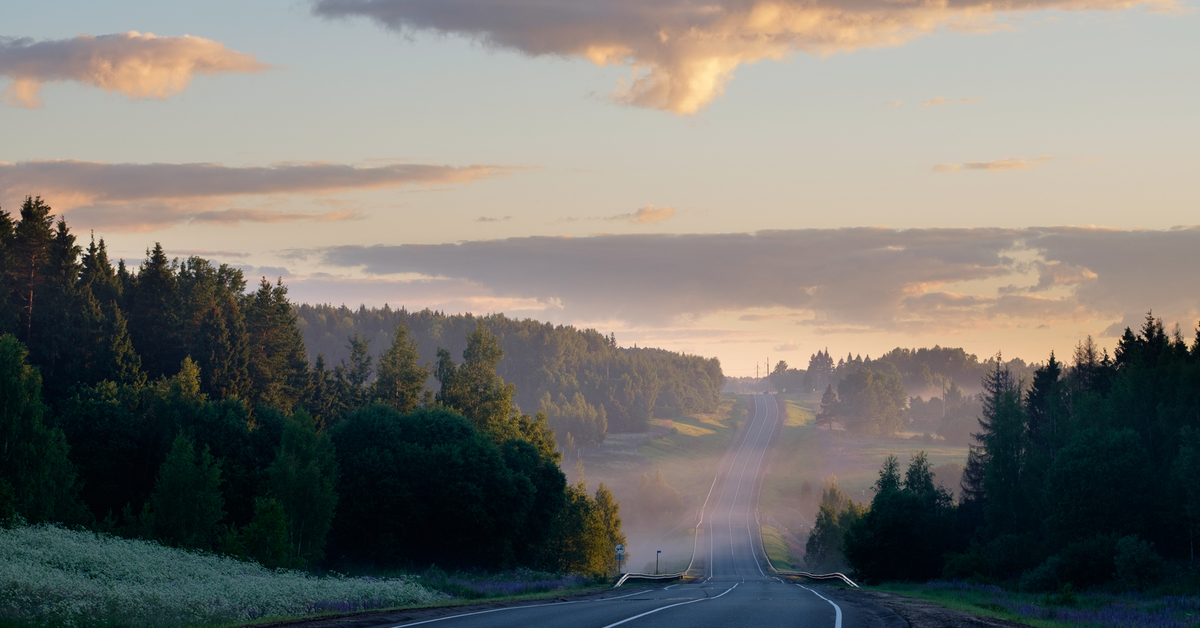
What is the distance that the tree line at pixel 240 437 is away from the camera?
55.2 meters

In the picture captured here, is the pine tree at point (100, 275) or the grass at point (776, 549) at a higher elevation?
the pine tree at point (100, 275)

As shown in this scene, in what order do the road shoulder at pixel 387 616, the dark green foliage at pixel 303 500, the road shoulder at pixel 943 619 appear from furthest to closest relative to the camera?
the dark green foliage at pixel 303 500 < the road shoulder at pixel 943 619 < the road shoulder at pixel 387 616

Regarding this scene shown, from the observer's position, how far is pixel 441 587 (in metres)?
41.0

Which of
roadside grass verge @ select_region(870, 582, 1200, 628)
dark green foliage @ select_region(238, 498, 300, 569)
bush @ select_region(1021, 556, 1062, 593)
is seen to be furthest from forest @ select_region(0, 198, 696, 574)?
bush @ select_region(1021, 556, 1062, 593)

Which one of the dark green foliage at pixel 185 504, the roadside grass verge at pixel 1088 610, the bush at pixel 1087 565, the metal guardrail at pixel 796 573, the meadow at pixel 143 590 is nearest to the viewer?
the meadow at pixel 143 590

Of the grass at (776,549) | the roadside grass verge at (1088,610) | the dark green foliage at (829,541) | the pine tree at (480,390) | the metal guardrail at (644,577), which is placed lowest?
the grass at (776,549)

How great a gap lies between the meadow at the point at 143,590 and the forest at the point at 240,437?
10537 millimetres

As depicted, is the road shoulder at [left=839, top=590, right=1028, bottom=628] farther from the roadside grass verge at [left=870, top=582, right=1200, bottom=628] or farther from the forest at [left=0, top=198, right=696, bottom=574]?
the forest at [left=0, top=198, right=696, bottom=574]

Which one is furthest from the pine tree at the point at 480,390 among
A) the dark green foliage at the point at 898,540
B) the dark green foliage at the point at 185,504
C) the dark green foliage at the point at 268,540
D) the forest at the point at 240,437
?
the dark green foliage at the point at 268,540

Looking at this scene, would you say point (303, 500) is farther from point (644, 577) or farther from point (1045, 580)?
point (1045, 580)

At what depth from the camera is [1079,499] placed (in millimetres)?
74312

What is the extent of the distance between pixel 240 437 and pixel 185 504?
23.3 metres

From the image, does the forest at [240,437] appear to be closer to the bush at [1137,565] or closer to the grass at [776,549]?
the grass at [776,549]

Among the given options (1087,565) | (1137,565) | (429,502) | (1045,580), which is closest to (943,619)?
(1137,565)
